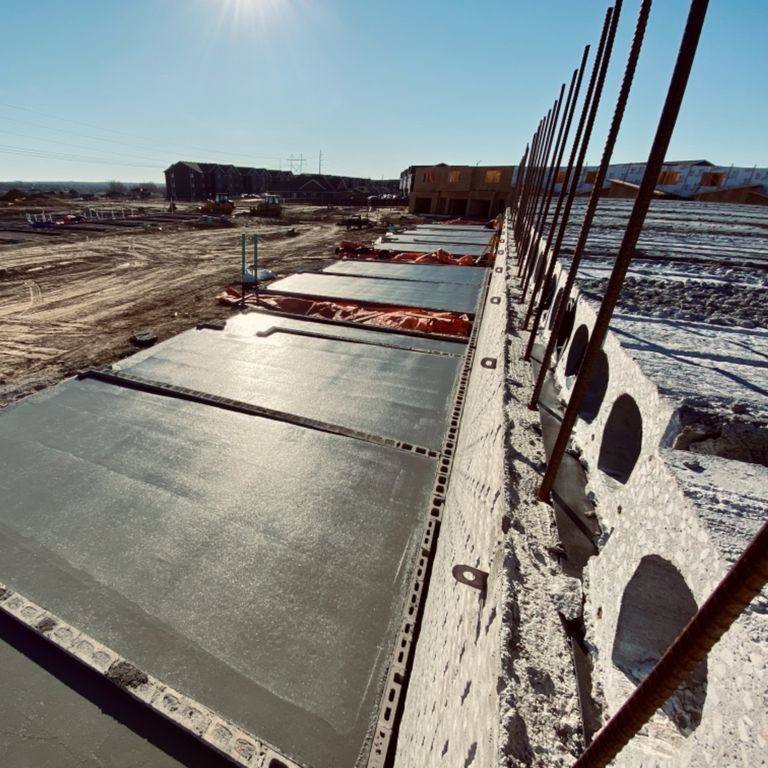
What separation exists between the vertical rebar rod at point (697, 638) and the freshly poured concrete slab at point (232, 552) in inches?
110

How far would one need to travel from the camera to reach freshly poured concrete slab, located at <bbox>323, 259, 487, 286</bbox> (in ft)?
50.6

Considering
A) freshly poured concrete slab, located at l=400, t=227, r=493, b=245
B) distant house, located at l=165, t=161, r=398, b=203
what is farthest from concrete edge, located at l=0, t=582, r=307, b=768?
distant house, located at l=165, t=161, r=398, b=203

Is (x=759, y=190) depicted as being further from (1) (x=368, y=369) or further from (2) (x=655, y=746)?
(2) (x=655, y=746)

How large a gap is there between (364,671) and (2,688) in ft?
8.61

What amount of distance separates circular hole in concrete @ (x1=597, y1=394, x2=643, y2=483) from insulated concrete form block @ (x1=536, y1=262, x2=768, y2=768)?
0.13 m

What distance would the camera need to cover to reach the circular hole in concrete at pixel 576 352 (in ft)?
11.8

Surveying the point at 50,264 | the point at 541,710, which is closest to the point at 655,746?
the point at 541,710

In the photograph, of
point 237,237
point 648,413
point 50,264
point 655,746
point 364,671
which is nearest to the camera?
point 655,746

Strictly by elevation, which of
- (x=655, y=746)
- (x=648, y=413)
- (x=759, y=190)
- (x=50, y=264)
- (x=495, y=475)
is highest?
(x=759, y=190)

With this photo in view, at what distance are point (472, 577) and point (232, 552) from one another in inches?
106

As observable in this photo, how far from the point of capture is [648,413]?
1901 mm

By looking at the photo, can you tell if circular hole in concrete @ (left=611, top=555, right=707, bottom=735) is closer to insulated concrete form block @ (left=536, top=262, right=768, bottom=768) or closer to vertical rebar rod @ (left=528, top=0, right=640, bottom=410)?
insulated concrete form block @ (left=536, top=262, right=768, bottom=768)

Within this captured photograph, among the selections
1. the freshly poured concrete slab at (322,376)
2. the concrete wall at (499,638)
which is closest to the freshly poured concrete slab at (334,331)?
the freshly poured concrete slab at (322,376)

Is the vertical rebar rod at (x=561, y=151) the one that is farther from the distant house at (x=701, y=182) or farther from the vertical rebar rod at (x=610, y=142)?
the distant house at (x=701, y=182)
